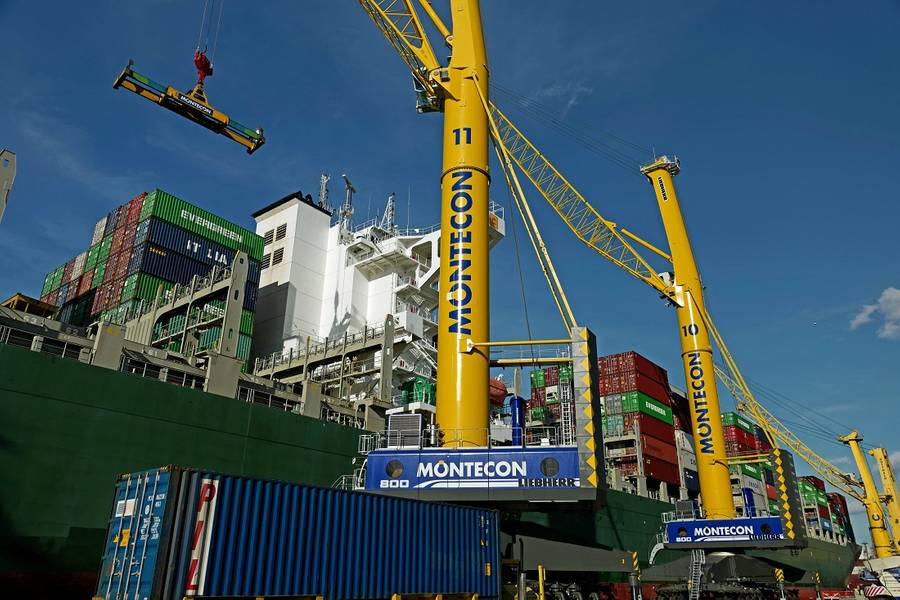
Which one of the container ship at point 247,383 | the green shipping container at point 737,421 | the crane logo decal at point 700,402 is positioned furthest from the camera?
the green shipping container at point 737,421

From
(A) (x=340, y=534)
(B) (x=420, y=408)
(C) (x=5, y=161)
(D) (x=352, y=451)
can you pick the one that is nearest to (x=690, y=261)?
(B) (x=420, y=408)

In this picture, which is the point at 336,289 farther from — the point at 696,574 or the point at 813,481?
the point at 813,481

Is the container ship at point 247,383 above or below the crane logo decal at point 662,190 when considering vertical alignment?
below

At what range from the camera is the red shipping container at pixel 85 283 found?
156 feet

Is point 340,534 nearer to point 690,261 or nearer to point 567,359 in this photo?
point 567,359

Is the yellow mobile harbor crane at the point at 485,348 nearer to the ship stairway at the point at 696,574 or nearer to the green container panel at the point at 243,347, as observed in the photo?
the ship stairway at the point at 696,574

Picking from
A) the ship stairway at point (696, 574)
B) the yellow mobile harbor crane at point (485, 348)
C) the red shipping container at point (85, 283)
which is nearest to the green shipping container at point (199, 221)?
the red shipping container at point (85, 283)

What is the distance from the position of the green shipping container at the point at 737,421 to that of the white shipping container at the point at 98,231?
61355mm

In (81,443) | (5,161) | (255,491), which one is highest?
(5,161)

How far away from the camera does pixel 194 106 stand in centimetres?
3262

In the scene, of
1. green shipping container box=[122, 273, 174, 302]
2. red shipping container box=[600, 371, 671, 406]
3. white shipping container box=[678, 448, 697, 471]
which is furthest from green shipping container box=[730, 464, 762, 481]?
green shipping container box=[122, 273, 174, 302]

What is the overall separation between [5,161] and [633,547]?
44116 millimetres

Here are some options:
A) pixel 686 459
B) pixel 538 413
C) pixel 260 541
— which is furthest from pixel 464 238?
pixel 686 459

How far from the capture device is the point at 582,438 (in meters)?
19.6
